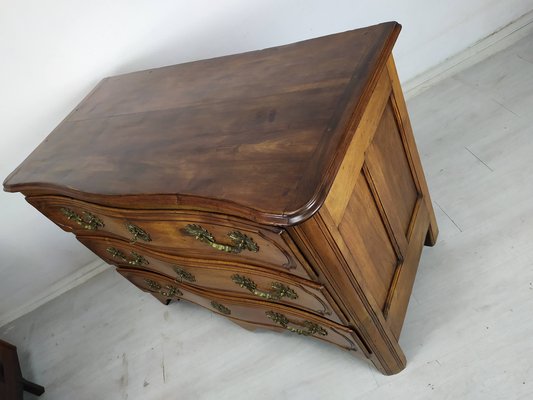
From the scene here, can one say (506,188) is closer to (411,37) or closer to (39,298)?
(411,37)

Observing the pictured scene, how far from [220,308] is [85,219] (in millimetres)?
482

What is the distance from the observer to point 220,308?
1358mm

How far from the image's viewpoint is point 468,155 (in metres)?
1.63

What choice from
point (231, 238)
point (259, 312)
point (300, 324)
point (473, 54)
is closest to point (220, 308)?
point (259, 312)

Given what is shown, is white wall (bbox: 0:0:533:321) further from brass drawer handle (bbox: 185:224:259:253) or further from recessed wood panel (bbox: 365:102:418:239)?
brass drawer handle (bbox: 185:224:259:253)

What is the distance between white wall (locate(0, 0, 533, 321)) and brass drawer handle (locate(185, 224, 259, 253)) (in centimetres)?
90

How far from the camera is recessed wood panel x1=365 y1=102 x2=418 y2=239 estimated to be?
3.22 feet

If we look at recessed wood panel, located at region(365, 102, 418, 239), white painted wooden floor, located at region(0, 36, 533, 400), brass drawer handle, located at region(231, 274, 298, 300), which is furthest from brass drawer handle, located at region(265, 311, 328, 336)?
recessed wood panel, located at region(365, 102, 418, 239)

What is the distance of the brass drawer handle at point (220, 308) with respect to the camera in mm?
1336

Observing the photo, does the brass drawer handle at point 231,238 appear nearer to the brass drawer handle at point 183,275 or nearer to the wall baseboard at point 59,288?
the brass drawer handle at point 183,275

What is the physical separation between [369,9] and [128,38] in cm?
91

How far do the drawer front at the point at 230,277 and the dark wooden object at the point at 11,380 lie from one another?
647 millimetres

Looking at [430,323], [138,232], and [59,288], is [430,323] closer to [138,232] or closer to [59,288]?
[138,232]

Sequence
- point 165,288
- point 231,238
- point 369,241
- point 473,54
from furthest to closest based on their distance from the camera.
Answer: point 473,54
point 165,288
point 369,241
point 231,238
